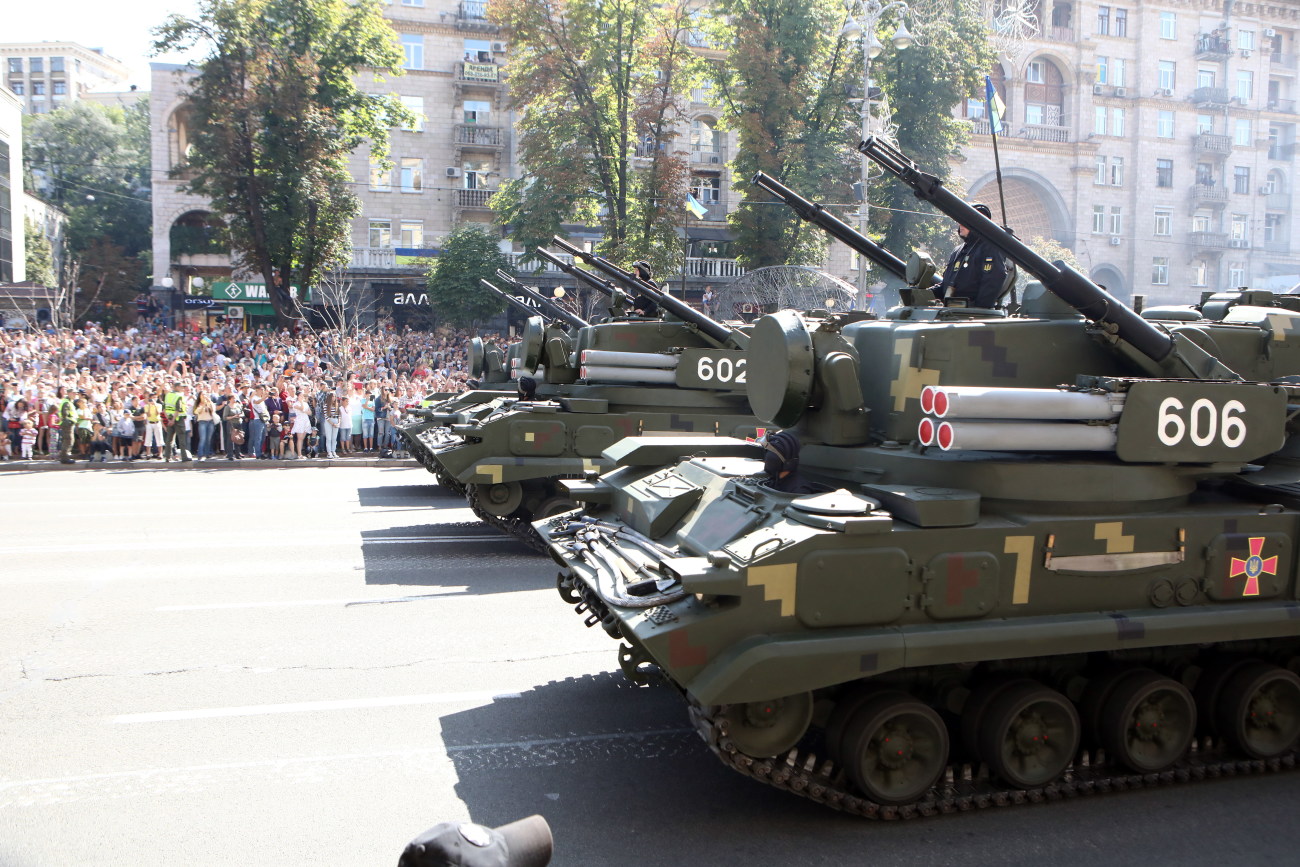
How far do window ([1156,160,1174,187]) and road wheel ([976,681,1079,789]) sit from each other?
46.6 m

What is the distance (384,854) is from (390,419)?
18710mm

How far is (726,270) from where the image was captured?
42531 mm

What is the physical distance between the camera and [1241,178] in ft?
156

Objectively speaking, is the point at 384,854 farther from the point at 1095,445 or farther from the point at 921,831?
the point at 1095,445

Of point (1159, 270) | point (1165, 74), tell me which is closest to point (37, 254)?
point (1159, 270)

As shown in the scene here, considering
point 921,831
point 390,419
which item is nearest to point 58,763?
point 921,831

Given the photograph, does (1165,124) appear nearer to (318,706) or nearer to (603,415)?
(603,415)

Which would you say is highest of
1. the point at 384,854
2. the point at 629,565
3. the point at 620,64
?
the point at 620,64

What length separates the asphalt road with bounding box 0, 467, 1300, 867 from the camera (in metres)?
5.70

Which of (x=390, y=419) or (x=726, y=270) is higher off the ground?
(x=726, y=270)

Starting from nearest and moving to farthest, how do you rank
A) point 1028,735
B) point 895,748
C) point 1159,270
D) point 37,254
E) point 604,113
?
point 895,748, point 1028,735, point 604,113, point 1159,270, point 37,254

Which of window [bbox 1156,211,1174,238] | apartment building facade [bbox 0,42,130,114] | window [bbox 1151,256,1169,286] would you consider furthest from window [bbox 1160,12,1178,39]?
apartment building facade [bbox 0,42,130,114]

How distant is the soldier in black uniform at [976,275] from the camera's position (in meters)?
8.16

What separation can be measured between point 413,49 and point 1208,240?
33771 mm
